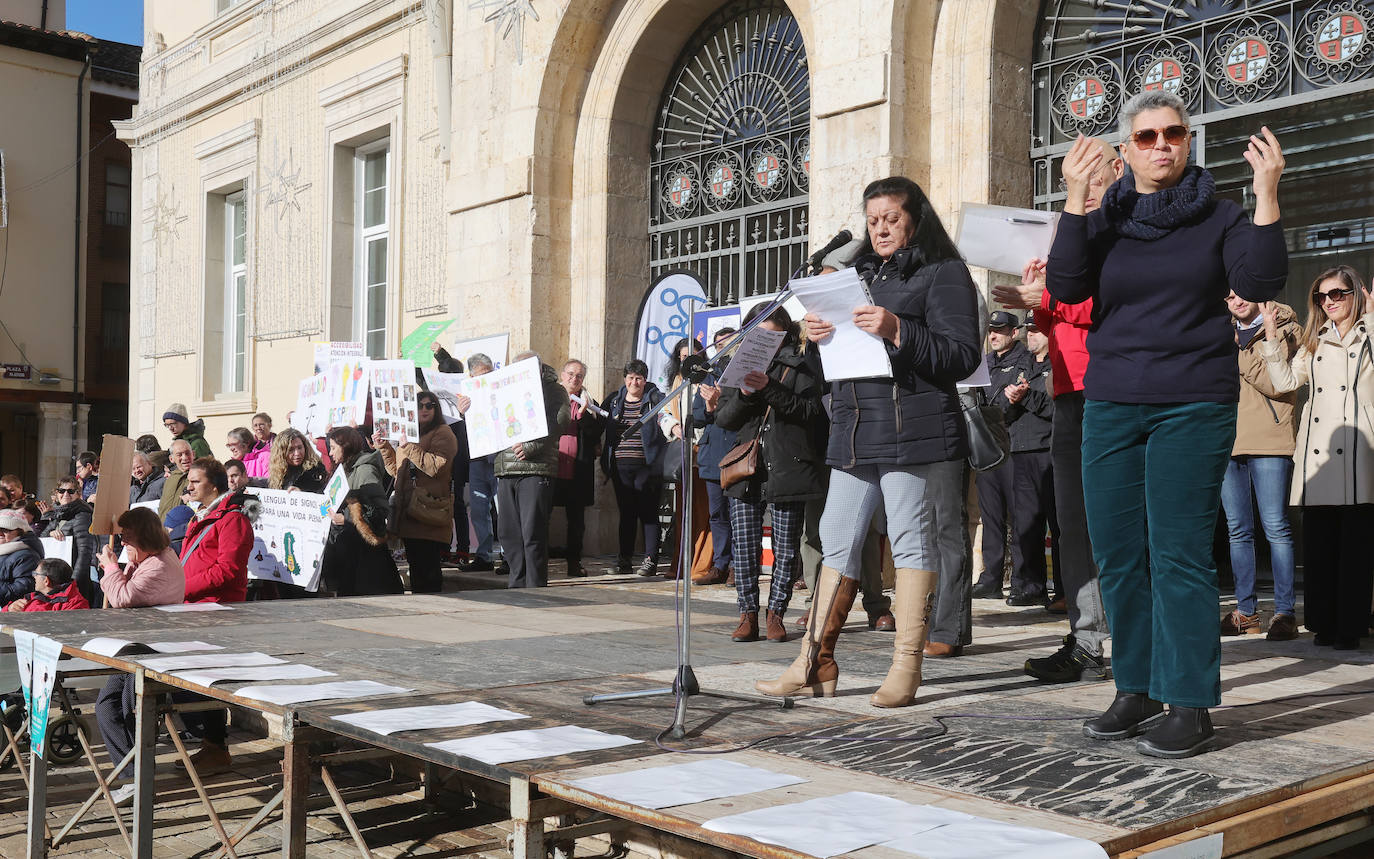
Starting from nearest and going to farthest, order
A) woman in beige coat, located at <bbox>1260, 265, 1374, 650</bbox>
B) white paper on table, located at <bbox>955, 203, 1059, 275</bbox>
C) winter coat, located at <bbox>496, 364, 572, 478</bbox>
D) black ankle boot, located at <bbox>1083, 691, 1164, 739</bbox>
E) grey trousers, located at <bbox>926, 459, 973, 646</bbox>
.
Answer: black ankle boot, located at <bbox>1083, 691, 1164, 739</bbox>, white paper on table, located at <bbox>955, 203, 1059, 275</bbox>, grey trousers, located at <bbox>926, 459, 973, 646</bbox>, woman in beige coat, located at <bbox>1260, 265, 1374, 650</bbox>, winter coat, located at <bbox>496, 364, 572, 478</bbox>

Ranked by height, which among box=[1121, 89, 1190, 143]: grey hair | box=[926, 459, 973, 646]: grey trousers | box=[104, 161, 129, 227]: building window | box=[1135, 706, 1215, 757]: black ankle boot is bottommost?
box=[1135, 706, 1215, 757]: black ankle boot

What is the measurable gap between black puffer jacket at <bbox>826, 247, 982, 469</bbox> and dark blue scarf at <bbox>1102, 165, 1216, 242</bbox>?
80 cm

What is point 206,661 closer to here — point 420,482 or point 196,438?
point 420,482

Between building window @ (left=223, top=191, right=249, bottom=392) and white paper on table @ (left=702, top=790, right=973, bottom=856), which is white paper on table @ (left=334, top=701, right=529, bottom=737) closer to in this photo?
white paper on table @ (left=702, top=790, right=973, bottom=856)

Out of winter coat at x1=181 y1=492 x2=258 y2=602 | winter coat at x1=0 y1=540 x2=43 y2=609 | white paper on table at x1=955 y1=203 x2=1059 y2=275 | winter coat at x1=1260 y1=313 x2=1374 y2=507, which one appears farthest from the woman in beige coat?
winter coat at x1=0 y1=540 x2=43 y2=609

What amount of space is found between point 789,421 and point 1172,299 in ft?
10.0

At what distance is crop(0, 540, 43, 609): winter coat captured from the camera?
8.27m

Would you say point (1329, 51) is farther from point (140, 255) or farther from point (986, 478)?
point (140, 255)

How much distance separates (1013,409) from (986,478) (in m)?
0.61

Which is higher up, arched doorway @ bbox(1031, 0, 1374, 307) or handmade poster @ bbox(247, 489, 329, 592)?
arched doorway @ bbox(1031, 0, 1374, 307)

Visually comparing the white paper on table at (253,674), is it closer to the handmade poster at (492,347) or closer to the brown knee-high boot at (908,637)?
the brown knee-high boot at (908,637)

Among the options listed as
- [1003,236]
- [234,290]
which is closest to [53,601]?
[1003,236]

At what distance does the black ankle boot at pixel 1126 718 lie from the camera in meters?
3.64

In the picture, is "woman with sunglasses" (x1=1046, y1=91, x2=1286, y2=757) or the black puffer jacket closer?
"woman with sunglasses" (x1=1046, y1=91, x2=1286, y2=757)
